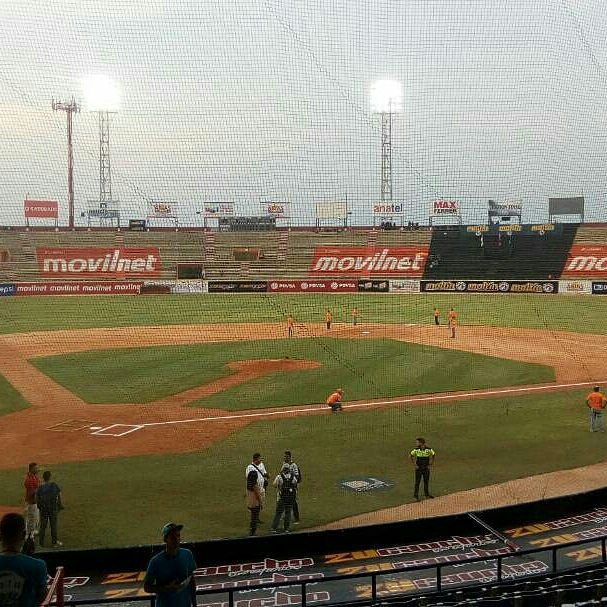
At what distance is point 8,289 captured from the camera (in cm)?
4819

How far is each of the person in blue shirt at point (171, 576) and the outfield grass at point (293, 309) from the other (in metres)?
32.2

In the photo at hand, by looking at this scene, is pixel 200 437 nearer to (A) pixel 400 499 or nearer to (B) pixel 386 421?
(B) pixel 386 421

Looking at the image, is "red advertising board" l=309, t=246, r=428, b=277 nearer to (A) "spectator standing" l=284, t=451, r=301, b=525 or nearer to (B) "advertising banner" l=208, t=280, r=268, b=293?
(B) "advertising banner" l=208, t=280, r=268, b=293

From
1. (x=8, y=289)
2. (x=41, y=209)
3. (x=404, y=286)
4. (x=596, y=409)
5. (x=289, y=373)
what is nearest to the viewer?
(x=596, y=409)

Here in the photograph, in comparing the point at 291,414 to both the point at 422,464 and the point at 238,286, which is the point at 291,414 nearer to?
the point at 422,464

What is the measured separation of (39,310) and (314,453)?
3235 centimetres

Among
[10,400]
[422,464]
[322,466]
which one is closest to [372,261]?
[10,400]

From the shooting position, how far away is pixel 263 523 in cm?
1103

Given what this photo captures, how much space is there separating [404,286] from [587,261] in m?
13.1

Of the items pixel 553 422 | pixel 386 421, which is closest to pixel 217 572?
pixel 386 421

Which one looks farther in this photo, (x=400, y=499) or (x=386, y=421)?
(x=386, y=421)

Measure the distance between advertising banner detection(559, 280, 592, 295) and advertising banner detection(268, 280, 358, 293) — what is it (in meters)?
14.5

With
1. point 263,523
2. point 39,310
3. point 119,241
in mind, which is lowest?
point 263,523

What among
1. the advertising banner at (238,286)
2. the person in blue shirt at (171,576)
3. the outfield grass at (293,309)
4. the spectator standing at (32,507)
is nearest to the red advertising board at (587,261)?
the outfield grass at (293,309)
